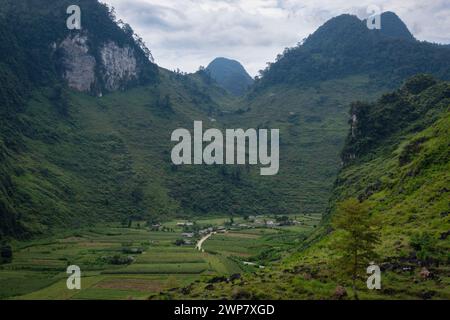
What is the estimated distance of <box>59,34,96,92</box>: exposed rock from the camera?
580 feet

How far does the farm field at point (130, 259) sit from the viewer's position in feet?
180

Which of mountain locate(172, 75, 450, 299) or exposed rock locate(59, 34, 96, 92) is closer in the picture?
mountain locate(172, 75, 450, 299)

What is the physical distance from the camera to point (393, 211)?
51344mm

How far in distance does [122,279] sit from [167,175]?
254ft

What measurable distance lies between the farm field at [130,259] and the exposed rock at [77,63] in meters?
91.0

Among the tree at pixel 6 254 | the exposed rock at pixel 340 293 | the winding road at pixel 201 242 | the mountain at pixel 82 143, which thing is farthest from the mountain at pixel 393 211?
the mountain at pixel 82 143

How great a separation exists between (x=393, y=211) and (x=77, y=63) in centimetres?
15500

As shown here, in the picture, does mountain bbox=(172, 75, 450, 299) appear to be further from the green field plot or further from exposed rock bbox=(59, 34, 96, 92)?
exposed rock bbox=(59, 34, 96, 92)

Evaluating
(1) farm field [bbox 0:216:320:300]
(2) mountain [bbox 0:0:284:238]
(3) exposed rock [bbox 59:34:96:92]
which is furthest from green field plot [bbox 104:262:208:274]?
(3) exposed rock [bbox 59:34:96:92]

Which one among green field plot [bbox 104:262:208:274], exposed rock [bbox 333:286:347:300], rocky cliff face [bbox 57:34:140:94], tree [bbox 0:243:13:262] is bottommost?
green field plot [bbox 104:262:208:274]

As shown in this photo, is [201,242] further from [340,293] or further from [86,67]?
[86,67]

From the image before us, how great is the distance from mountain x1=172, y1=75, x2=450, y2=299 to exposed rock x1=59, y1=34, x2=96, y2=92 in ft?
395

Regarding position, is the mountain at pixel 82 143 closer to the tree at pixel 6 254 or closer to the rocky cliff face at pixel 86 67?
the rocky cliff face at pixel 86 67

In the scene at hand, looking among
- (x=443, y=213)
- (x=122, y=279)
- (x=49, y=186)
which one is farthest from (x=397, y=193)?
(x=49, y=186)
